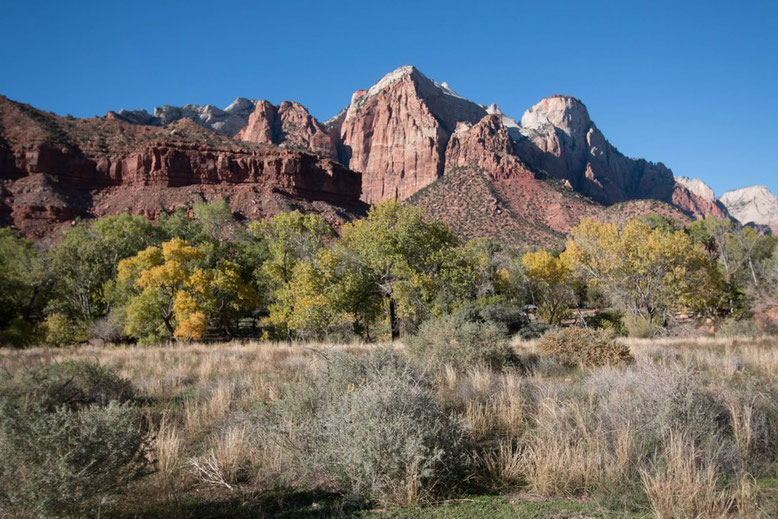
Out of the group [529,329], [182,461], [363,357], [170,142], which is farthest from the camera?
[170,142]

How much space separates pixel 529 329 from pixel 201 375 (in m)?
14.7

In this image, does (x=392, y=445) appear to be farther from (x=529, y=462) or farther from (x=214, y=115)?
(x=214, y=115)

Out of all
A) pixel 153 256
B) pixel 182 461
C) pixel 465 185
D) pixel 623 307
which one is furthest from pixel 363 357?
pixel 465 185

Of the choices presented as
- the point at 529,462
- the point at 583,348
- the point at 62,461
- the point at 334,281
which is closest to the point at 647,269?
the point at 583,348

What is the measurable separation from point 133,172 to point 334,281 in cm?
7178

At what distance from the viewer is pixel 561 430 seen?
195 inches

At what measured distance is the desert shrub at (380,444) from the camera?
13.1 ft

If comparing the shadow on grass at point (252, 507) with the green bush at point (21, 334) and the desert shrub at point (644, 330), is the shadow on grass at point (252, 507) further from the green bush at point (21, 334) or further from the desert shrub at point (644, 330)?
the desert shrub at point (644, 330)

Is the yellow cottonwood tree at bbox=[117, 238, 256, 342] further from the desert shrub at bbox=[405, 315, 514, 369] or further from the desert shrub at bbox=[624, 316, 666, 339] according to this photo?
the desert shrub at bbox=[624, 316, 666, 339]

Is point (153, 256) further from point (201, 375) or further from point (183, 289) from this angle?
point (201, 375)

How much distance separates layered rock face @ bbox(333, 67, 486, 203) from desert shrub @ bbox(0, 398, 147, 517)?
457 feet

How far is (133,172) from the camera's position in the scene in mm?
75250

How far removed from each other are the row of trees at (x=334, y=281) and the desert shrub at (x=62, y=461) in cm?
1443

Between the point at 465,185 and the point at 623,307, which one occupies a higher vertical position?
the point at 465,185
